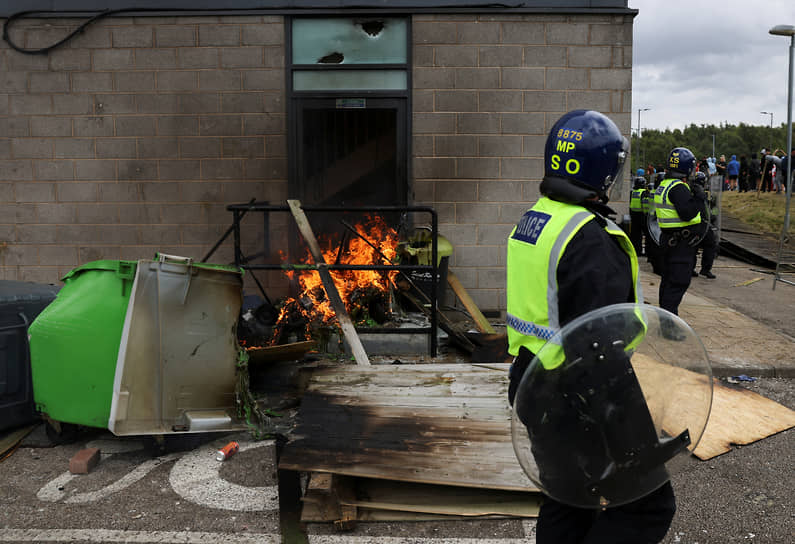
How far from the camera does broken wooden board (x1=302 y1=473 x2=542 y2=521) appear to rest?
3131 millimetres

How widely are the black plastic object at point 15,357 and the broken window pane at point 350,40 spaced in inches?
164

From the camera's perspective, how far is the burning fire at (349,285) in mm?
5984

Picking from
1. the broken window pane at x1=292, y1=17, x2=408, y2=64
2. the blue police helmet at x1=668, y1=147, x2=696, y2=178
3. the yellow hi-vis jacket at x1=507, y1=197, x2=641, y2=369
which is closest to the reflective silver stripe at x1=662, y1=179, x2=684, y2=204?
the blue police helmet at x1=668, y1=147, x2=696, y2=178

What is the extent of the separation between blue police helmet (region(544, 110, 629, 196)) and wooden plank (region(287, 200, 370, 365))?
2.91 meters

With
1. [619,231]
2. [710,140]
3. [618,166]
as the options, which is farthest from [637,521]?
[710,140]

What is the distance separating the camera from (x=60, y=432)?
4102 mm

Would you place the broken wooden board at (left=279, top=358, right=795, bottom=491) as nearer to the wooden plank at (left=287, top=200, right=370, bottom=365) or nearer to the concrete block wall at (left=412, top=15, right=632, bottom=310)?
the wooden plank at (left=287, top=200, right=370, bottom=365)

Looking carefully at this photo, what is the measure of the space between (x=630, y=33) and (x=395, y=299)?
3953 millimetres

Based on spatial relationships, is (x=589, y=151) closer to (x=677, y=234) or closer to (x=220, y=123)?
(x=677, y=234)

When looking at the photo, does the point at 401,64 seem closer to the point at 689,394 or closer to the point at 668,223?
the point at 668,223

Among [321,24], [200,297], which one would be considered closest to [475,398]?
[200,297]

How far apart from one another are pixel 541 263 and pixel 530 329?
0.27 metres

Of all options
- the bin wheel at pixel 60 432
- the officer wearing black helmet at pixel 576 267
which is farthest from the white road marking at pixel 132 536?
the officer wearing black helmet at pixel 576 267

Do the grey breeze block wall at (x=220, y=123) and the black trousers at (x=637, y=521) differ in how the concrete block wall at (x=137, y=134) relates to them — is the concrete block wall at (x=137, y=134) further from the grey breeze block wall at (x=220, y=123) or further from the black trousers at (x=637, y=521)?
the black trousers at (x=637, y=521)
